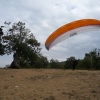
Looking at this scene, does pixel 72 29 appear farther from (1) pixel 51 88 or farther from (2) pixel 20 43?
(2) pixel 20 43

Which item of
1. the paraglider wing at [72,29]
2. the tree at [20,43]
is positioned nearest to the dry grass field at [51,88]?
the paraglider wing at [72,29]

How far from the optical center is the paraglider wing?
1034cm

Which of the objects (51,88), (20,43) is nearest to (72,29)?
(51,88)

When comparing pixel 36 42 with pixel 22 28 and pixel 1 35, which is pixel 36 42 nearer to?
pixel 22 28

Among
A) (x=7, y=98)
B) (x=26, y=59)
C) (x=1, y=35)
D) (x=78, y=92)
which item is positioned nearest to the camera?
(x=7, y=98)

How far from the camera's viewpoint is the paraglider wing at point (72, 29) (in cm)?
1034

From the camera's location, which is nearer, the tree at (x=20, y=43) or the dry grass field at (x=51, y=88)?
the dry grass field at (x=51, y=88)

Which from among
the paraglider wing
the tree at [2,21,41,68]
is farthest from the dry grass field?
the tree at [2,21,41,68]

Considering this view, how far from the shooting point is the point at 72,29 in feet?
34.1

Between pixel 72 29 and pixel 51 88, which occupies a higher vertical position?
pixel 72 29

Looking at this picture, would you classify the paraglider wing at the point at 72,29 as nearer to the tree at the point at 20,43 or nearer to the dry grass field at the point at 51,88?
the dry grass field at the point at 51,88

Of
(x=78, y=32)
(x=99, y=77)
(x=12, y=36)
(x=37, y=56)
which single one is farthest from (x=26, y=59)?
(x=78, y=32)

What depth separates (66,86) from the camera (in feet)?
36.0

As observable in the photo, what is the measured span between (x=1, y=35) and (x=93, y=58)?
2516 cm
